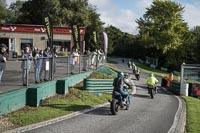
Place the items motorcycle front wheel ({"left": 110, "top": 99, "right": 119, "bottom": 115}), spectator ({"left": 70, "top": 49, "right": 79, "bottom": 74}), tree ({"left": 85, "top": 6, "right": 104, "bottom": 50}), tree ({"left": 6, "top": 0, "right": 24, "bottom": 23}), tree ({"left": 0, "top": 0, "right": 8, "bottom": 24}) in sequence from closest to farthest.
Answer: motorcycle front wheel ({"left": 110, "top": 99, "right": 119, "bottom": 115}) → spectator ({"left": 70, "top": 49, "right": 79, "bottom": 74}) → tree ({"left": 85, "top": 6, "right": 104, "bottom": 50}) → tree ({"left": 0, "top": 0, "right": 8, "bottom": 24}) → tree ({"left": 6, "top": 0, "right": 24, "bottom": 23})

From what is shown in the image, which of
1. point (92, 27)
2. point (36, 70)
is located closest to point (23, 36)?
point (92, 27)

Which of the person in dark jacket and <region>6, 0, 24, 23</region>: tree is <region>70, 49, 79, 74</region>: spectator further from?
<region>6, 0, 24, 23</region>: tree

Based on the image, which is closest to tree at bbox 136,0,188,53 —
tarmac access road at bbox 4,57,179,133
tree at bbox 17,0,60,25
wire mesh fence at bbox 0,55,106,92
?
tree at bbox 17,0,60,25

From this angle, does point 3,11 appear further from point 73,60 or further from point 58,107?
point 58,107

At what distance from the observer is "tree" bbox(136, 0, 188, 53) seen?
76.5 m

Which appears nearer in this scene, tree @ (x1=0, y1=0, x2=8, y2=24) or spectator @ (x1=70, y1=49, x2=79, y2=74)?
spectator @ (x1=70, y1=49, x2=79, y2=74)

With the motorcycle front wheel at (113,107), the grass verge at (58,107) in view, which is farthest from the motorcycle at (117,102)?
the grass verge at (58,107)

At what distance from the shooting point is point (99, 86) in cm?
2189

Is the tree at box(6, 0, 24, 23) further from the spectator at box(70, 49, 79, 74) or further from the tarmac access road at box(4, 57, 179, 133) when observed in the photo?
the tarmac access road at box(4, 57, 179, 133)

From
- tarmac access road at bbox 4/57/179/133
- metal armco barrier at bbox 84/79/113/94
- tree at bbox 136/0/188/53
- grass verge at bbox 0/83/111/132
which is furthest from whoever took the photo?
tree at bbox 136/0/188/53

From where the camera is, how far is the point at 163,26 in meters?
78.7

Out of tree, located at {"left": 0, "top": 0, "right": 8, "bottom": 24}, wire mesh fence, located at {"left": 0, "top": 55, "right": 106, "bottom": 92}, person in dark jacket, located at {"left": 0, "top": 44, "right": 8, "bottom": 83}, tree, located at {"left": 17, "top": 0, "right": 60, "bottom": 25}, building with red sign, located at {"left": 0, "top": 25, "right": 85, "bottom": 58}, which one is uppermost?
tree, located at {"left": 0, "top": 0, "right": 8, "bottom": 24}

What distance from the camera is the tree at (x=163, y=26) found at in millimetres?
76500

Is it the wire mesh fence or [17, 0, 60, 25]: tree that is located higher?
[17, 0, 60, 25]: tree
